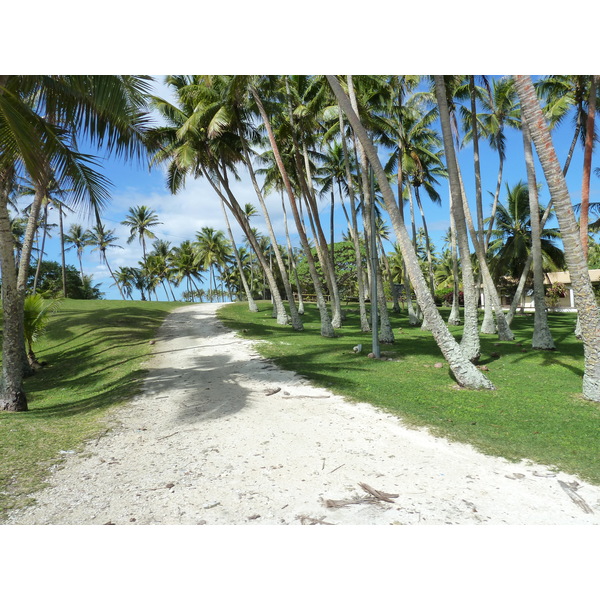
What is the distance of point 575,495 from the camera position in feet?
12.3

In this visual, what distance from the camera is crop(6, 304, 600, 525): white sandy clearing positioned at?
355 cm

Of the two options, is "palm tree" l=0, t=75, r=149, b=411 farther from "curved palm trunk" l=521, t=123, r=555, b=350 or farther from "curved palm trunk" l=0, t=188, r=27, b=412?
"curved palm trunk" l=521, t=123, r=555, b=350

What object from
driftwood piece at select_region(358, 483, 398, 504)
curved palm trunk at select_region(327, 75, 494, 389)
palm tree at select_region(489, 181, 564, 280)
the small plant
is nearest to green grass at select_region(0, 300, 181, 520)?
the small plant

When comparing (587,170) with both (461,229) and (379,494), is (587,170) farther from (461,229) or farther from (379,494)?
(379,494)

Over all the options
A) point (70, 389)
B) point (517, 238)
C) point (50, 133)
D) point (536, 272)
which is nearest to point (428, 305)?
point (536, 272)

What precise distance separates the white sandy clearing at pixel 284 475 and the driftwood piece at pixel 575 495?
0.02 m

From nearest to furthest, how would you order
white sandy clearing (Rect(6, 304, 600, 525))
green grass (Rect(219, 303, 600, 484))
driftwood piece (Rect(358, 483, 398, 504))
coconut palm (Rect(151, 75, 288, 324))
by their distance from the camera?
1. white sandy clearing (Rect(6, 304, 600, 525))
2. driftwood piece (Rect(358, 483, 398, 504))
3. green grass (Rect(219, 303, 600, 484))
4. coconut palm (Rect(151, 75, 288, 324))

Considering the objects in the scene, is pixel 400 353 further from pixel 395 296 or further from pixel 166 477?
pixel 395 296

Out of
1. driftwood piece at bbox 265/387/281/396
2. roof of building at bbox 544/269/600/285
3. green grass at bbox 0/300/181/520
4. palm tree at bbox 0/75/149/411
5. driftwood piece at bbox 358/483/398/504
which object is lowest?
→ driftwood piece at bbox 358/483/398/504

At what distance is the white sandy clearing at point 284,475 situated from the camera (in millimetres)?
3553

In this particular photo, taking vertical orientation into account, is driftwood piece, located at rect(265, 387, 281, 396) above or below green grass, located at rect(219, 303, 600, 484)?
above

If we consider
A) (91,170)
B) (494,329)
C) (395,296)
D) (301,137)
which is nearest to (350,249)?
(395,296)

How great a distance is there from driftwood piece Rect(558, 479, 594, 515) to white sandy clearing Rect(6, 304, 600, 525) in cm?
2

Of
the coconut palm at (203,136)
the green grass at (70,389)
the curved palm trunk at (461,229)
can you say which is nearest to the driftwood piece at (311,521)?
the green grass at (70,389)
